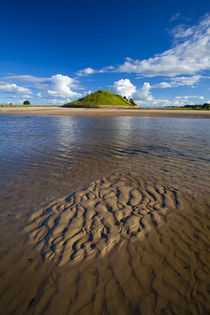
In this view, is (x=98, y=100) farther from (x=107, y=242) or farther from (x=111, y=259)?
(x=111, y=259)

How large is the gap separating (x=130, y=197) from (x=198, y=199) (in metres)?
2.23

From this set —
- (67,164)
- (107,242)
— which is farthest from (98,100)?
(107,242)

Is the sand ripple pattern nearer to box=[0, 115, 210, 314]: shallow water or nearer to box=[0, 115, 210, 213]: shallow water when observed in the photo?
box=[0, 115, 210, 314]: shallow water

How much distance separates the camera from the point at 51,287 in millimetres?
2762

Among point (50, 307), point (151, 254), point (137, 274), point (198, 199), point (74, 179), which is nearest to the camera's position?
point (50, 307)

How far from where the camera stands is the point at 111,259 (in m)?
3.26

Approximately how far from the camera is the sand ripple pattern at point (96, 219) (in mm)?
3488

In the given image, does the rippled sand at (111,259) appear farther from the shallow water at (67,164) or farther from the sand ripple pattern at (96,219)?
the shallow water at (67,164)

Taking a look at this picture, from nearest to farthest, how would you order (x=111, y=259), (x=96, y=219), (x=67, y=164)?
(x=111, y=259), (x=96, y=219), (x=67, y=164)

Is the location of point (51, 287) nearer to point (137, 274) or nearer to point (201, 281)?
point (137, 274)

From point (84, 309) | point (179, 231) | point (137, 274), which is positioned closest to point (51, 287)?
point (84, 309)

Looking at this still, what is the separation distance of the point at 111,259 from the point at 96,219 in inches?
45.8

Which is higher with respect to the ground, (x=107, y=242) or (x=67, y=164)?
(x=67, y=164)

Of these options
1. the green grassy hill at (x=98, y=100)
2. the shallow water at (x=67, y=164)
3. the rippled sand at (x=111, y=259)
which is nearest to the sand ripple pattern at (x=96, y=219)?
the rippled sand at (x=111, y=259)
